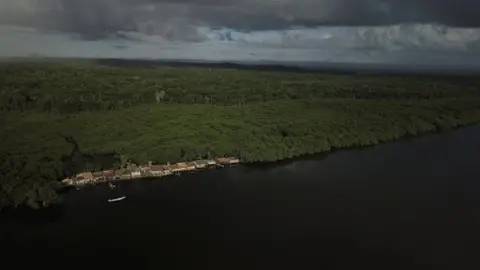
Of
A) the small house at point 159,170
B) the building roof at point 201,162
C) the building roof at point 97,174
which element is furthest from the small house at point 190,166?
the building roof at point 97,174

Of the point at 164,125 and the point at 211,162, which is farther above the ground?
the point at 164,125

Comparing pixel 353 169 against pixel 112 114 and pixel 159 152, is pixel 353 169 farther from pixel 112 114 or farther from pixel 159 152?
pixel 112 114

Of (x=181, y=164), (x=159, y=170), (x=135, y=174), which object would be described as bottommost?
(x=135, y=174)

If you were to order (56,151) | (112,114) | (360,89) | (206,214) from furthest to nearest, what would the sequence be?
(360,89) → (112,114) → (56,151) → (206,214)

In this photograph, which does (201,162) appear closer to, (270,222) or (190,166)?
(190,166)

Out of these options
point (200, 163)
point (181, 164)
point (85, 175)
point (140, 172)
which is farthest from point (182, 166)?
point (85, 175)

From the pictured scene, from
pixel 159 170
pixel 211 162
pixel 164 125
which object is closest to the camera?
pixel 159 170

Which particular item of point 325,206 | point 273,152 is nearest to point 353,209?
point 325,206
